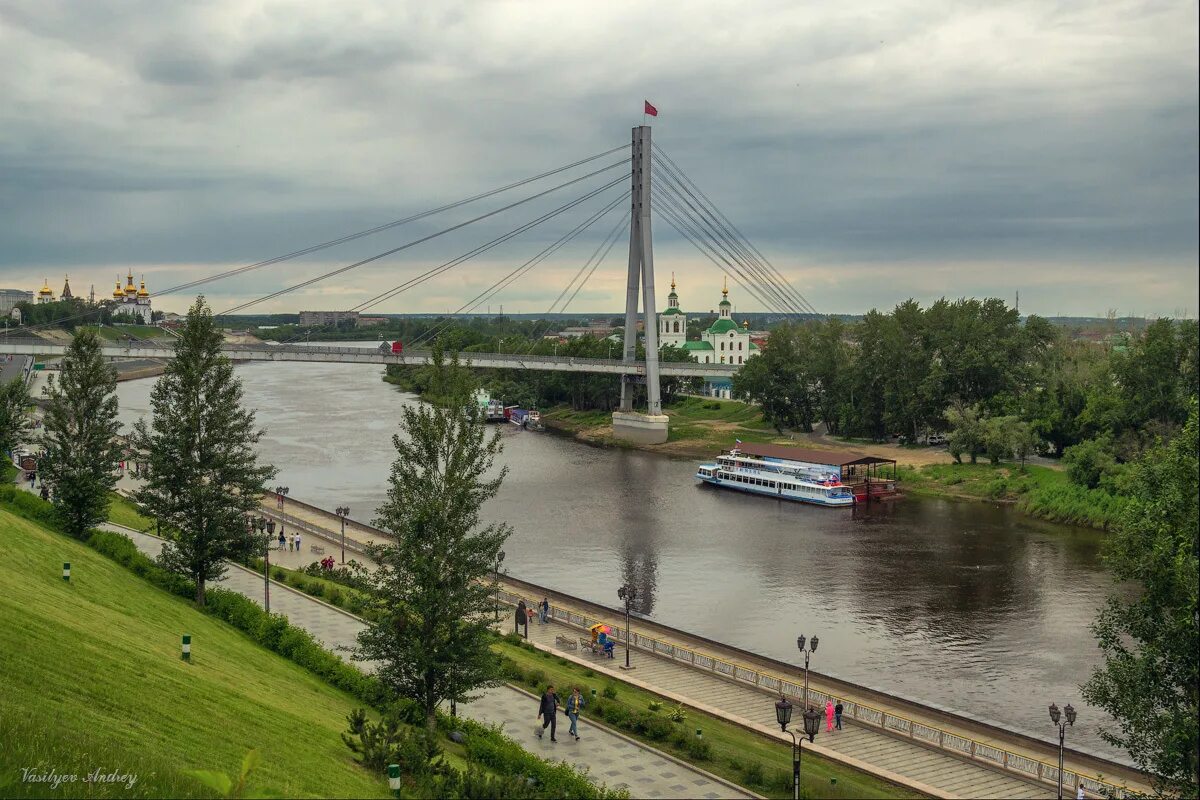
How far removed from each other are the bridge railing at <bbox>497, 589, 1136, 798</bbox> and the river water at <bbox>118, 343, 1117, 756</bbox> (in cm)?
268

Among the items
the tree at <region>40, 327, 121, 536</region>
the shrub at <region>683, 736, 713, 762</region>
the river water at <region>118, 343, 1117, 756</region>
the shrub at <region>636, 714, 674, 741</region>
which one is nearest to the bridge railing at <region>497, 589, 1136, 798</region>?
the river water at <region>118, 343, 1117, 756</region>

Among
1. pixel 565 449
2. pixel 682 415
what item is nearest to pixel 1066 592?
pixel 565 449

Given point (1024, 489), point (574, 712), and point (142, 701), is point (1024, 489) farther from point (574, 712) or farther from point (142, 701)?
point (142, 701)

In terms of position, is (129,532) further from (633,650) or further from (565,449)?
(565,449)

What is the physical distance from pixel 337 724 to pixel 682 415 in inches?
2448

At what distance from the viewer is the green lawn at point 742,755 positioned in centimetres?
1454

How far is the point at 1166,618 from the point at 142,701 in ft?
40.3

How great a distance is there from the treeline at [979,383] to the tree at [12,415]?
1569 inches

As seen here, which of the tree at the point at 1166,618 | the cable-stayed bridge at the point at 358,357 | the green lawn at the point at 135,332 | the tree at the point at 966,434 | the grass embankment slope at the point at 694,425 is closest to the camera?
the tree at the point at 1166,618

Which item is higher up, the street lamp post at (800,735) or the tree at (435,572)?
the tree at (435,572)

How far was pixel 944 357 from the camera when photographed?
5928 cm

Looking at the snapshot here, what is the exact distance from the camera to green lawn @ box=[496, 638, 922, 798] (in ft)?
47.7

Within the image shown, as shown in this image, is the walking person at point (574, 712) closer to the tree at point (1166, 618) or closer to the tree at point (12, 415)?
the tree at point (1166, 618)

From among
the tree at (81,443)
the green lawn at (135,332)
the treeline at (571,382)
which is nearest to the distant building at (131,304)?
the green lawn at (135,332)
